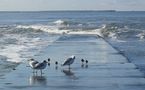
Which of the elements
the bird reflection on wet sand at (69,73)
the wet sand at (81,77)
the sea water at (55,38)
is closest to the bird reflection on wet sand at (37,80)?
the wet sand at (81,77)

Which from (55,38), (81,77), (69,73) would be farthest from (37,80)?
(55,38)

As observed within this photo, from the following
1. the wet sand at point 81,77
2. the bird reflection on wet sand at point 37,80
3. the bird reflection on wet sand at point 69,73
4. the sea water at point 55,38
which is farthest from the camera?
the sea water at point 55,38

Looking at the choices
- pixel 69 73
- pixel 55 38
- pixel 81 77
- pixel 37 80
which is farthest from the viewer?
pixel 55 38

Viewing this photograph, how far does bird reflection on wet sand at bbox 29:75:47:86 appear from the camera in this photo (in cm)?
1650

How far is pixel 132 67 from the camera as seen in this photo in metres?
20.3

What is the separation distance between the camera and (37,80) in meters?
17.3

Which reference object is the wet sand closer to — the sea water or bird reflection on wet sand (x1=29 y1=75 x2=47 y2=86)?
bird reflection on wet sand (x1=29 y1=75 x2=47 y2=86)

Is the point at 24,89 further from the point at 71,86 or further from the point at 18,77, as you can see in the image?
the point at 18,77

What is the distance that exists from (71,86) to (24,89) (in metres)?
1.50

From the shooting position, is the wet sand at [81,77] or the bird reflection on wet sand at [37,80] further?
the bird reflection on wet sand at [37,80]

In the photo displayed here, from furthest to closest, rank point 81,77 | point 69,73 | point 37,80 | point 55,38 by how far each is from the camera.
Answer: point 55,38, point 69,73, point 81,77, point 37,80

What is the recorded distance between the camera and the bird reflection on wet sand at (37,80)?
16.5m

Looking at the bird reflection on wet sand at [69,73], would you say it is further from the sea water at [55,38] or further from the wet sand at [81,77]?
the sea water at [55,38]

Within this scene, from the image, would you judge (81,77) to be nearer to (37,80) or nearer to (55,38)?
(37,80)
